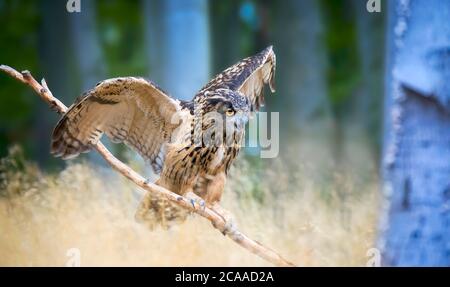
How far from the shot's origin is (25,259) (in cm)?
611

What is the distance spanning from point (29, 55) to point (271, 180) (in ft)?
35.1

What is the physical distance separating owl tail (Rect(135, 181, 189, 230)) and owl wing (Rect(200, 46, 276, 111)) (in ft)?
2.82

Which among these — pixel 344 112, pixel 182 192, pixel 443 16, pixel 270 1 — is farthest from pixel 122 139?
pixel 344 112

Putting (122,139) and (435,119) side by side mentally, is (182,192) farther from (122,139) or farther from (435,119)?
(435,119)

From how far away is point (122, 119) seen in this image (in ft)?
18.8

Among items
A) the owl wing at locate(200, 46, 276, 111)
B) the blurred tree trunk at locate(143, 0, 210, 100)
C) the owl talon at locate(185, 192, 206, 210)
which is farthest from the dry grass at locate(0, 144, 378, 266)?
the blurred tree trunk at locate(143, 0, 210, 100)

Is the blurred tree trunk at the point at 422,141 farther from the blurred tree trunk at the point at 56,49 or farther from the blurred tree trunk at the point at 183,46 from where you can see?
the blurred tree trunk at the point at 56,49

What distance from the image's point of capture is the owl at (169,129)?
17.6ft

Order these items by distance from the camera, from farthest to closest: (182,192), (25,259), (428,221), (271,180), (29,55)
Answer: (29,55) < (271,180) < (25,259) < (182,192) < (428,221)

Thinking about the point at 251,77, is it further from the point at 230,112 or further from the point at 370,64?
the point at 370,64

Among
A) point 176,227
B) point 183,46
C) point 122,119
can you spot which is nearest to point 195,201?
point 122,119

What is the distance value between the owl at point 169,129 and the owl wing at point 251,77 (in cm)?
1

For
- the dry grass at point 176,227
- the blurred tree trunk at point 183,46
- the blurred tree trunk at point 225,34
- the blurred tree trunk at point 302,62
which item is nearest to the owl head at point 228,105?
the dry grass at point 176,227

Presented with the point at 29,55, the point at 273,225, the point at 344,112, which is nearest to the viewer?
the point at 273,225
